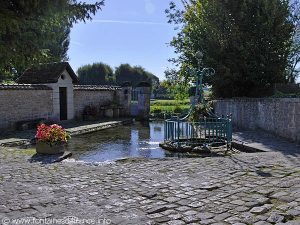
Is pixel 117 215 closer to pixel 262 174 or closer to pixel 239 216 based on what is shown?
pixel 239 216

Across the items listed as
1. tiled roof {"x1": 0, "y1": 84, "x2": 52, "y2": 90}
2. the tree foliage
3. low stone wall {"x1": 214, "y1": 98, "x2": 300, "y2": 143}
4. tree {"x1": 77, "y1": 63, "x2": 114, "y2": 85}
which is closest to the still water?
low stone wall {"x1": 214, "y1": 98, "x2": 300, "y2": 143}

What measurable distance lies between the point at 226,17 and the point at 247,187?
12.8 meters

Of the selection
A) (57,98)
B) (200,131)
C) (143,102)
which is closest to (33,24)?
(200,131)

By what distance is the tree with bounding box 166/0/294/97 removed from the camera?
52.4 ft

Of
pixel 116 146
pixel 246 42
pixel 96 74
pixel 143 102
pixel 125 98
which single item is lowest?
pixel 116 146

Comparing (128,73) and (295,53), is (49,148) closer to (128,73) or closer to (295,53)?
(295,53)

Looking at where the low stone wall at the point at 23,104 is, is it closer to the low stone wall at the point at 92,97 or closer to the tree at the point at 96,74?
the low stone wall at the point at 92,97

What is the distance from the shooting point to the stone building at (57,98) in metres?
16.1

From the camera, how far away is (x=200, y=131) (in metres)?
11.1

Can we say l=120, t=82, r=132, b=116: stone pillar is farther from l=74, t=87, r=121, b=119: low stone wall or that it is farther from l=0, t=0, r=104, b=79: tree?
l=0, t=0, r=104, b=79: tree

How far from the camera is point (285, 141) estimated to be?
10875mm

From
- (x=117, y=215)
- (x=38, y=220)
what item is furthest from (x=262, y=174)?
(x=38, y=220)

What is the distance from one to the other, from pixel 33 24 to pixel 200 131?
22.5 feet

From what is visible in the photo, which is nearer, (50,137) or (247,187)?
(247,187)
